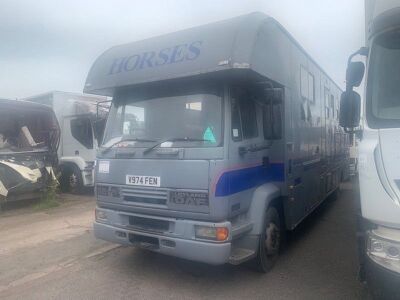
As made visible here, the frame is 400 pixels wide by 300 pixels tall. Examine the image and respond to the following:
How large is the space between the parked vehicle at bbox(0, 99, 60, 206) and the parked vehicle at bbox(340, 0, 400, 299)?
7860mm

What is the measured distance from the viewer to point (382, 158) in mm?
3039

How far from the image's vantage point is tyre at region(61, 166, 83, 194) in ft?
36.4

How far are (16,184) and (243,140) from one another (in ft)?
21.7

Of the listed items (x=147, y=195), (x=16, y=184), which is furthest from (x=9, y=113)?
(x=147, y=195)

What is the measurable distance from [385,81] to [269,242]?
98.9 inches

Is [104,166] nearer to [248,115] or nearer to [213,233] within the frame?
[213,233]

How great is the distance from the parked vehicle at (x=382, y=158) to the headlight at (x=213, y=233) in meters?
1.33

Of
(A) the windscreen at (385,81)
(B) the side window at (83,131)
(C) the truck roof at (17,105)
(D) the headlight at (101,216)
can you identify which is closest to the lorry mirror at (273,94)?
(A) the windscreen at (385,81)

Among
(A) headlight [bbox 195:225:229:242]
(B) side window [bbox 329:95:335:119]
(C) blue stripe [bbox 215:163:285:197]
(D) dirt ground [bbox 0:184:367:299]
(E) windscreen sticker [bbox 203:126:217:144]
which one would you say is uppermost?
(B) side window [bbox 329:95:335:119]

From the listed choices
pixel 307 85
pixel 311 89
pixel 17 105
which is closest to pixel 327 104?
pixel 311 89

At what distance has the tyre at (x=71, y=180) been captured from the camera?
11.1 m

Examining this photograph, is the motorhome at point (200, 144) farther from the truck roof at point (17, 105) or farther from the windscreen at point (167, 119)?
the truck roof at point (17, 105)

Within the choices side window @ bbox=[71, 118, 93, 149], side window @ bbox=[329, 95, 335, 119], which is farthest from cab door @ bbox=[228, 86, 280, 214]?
side window @ bbox=[71, 118, 93, 149]

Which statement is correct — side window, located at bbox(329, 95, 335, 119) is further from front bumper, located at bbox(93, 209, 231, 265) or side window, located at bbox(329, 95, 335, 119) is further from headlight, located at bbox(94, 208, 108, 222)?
headlight, located at bbox(94, 208, 108, 222)
